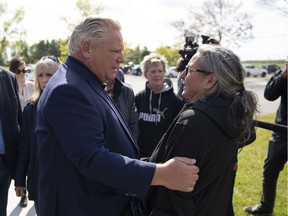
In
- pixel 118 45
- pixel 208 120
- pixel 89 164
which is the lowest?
pixel 89 164

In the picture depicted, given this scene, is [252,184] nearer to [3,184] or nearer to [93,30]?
[3,184]

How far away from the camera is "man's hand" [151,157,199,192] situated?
1.49m

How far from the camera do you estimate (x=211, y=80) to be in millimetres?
1896

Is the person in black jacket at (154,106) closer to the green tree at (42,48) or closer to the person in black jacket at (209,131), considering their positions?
the person in black jacket at (209,131)

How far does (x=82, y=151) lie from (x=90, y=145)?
4 centimetres

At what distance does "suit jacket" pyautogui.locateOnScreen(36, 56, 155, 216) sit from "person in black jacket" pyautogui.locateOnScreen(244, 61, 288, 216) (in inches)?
104

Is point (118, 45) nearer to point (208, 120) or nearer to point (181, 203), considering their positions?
point (208, 120)

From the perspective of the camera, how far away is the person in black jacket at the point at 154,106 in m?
4.12

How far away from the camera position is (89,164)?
1458 mm

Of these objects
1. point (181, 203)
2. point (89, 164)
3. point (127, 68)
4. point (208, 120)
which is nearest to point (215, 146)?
point (208, 120)

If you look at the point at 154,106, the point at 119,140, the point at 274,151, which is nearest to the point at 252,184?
the point at 274,151

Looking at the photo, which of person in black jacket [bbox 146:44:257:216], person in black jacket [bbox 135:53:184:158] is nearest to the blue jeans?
person in black jacket [bbox 135:53:184:158]

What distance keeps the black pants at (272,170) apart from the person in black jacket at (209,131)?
2.24 m

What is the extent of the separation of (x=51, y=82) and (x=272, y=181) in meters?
3.32
